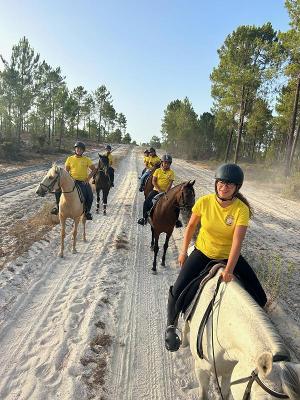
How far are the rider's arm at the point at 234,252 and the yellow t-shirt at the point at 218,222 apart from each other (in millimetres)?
80

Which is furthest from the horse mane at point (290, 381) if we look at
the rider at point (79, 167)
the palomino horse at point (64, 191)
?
the rider at point (79, 167)

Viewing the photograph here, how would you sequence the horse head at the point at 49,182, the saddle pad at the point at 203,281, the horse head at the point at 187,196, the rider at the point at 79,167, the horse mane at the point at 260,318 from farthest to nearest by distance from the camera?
the rider at the point at 79,167 → the horse head at the point at 49,182 → the horse head at the point at 187,196 → the saddle pad at the point at 203,281 → the horse mane at the point at 260,318

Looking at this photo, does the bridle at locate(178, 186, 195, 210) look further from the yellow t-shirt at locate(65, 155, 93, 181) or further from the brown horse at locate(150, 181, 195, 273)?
the yellow t-shirt at locate(65, 155, 93, 181)

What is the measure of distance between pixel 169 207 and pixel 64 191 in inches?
109

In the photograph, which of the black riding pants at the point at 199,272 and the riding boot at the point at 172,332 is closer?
the black riding pants at the point at 199,272

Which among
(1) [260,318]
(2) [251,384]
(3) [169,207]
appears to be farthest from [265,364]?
(3) [169,207]

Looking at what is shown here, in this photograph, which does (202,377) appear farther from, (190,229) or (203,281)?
(190,229)

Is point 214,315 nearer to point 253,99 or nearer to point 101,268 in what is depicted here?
point 101,268

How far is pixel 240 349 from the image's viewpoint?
2537 mm

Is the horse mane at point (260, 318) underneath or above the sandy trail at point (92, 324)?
above

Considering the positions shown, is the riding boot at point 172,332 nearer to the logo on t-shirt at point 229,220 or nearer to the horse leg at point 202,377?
the horse leg at point 202,377

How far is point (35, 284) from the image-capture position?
257 inches

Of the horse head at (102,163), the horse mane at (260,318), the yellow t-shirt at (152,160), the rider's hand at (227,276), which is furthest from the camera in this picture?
the yellow t-shirt at (152,160)

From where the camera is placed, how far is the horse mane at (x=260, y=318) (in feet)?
7.11
